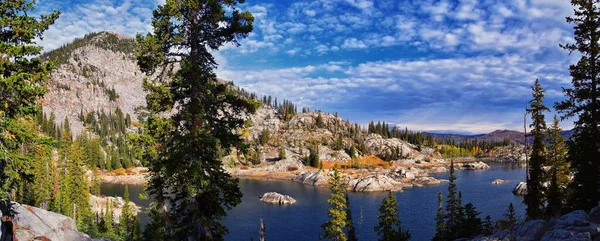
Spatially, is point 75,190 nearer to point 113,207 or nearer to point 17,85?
point 113,207

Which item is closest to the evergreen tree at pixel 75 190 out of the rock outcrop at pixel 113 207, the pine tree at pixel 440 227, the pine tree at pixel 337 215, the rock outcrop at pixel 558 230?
the rock outcrop at pixel 113 207

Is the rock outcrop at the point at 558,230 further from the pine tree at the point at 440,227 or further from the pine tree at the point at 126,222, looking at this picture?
the pine tree at the point at 126,222

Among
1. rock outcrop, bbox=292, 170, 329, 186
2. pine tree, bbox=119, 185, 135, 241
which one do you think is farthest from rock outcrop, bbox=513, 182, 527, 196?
pine tree, bbox=119, 185, 135, 241

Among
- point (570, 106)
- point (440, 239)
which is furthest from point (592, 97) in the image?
point (440, 239)

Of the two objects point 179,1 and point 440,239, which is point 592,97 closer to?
point 440,239

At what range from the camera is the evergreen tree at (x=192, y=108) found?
617 inches

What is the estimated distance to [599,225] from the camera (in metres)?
18.5

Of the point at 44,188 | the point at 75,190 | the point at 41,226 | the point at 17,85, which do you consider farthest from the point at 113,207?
the point at 17,85

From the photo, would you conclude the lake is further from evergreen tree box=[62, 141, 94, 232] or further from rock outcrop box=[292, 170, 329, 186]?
evergreen tree box=[62, 141, 94, 232]

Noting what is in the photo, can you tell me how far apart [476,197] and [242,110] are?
100.0 m

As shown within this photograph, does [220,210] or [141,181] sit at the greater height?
[220,210]

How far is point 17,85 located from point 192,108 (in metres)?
6.69

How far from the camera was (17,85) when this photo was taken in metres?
14.7

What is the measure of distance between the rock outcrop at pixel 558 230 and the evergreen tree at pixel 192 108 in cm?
1537
